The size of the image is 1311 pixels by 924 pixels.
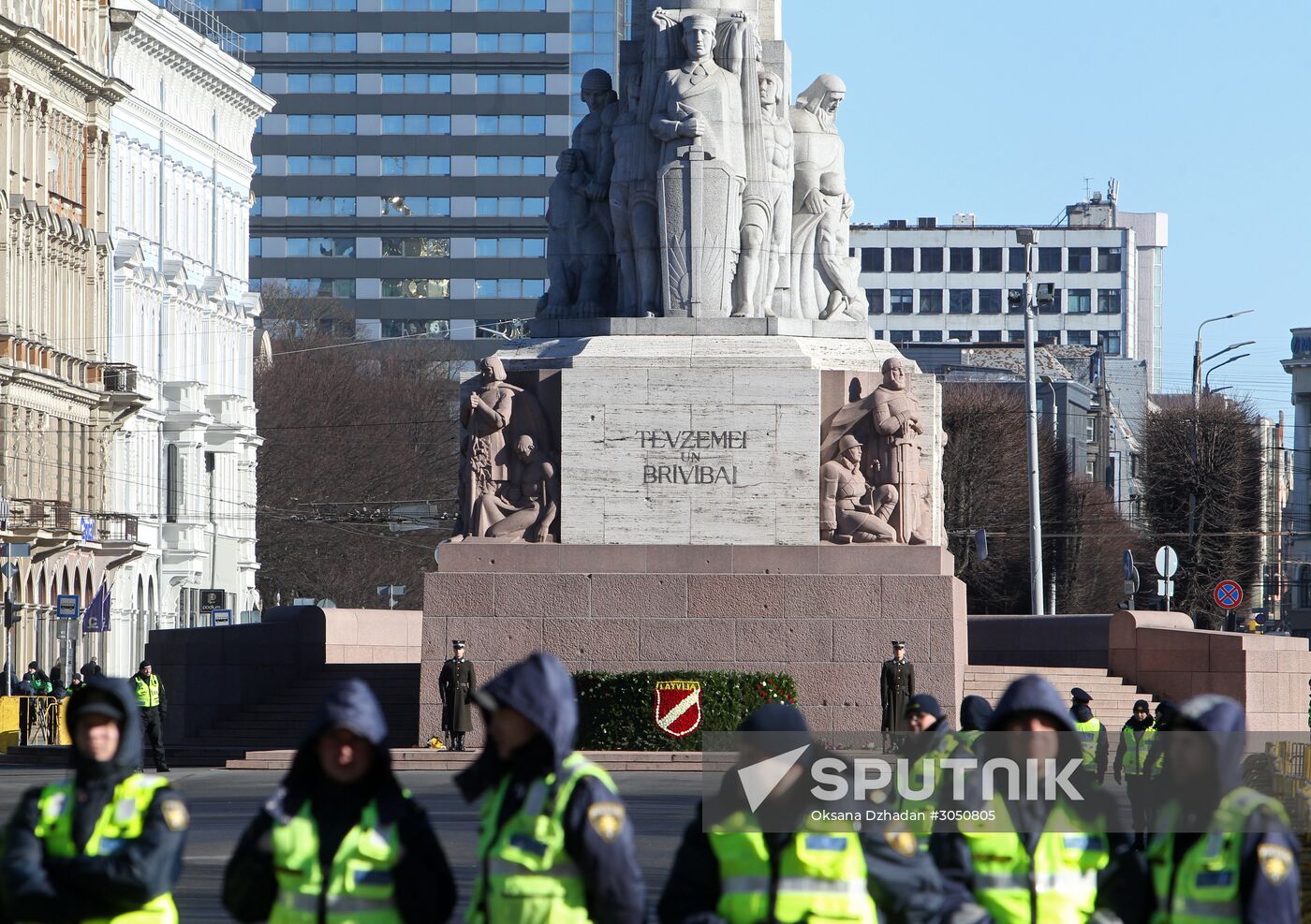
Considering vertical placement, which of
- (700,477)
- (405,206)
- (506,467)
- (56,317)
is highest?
(405,206)

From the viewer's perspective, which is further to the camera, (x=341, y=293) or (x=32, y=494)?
(x=341, y=293)

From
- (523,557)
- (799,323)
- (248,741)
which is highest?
(799,323)

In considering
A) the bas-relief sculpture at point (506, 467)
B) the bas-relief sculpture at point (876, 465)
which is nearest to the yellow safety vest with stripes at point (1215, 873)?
the bas-relief sculpture at point (876, 465)

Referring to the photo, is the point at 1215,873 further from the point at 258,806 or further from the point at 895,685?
the point at 895,685

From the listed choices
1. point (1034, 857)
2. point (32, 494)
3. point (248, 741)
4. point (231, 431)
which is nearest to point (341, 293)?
point (231, 431)

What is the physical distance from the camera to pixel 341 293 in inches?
5162

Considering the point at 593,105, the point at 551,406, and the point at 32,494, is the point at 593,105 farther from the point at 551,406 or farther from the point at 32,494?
the point at 32,494

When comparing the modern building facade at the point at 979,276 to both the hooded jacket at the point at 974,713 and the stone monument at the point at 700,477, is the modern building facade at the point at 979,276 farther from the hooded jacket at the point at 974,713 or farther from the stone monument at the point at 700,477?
the hooded jacket at the point at 974,713

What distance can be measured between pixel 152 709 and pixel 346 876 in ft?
72.8

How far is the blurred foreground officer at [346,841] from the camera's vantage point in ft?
27.2

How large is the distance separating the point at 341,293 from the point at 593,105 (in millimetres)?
99491

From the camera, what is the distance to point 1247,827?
8430mm

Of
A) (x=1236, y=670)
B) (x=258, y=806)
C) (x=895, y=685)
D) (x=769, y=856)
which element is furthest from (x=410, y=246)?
(x=769, y=856)

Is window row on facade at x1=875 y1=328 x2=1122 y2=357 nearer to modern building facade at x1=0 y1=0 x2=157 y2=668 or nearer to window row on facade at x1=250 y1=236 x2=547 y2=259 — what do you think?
window row on facade at x1=250 y1=236 x2=547 y2=259
